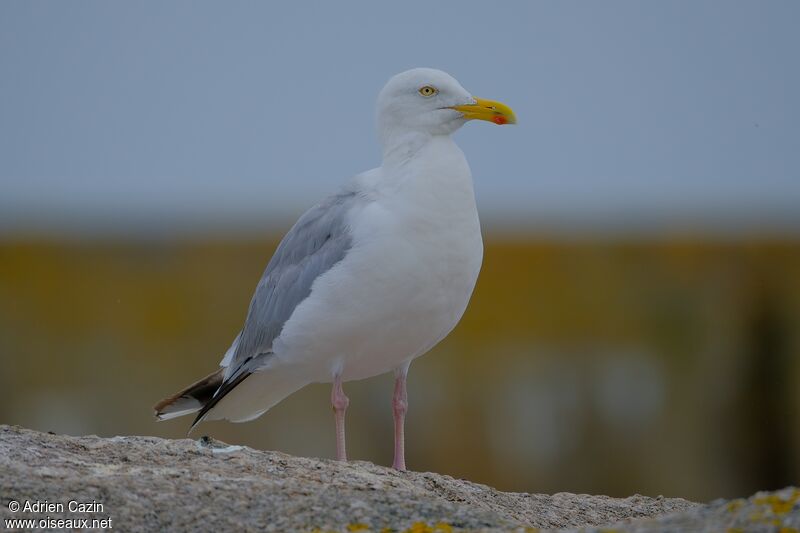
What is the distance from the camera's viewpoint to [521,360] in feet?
33.1

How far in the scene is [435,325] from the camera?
6562mm

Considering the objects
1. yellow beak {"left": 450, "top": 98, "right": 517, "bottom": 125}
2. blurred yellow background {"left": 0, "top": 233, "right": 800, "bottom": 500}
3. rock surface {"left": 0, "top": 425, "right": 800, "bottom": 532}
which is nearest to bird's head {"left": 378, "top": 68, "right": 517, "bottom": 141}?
yellow beak {"left": 450, "top": 98, "right": 517, "bottom": 125}

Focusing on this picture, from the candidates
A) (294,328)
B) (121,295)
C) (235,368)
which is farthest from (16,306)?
(294,328)

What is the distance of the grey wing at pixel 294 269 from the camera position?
663 cm

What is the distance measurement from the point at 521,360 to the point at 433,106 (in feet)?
12.2

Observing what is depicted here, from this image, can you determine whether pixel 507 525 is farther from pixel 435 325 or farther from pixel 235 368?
pixel 235 368

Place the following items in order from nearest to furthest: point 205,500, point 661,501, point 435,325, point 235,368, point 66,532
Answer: point 66,532
point 205,500
point 661,501
point 435,325
point 235,368

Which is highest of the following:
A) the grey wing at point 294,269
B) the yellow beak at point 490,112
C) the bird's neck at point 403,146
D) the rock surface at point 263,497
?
the yellow beak at point 490,112

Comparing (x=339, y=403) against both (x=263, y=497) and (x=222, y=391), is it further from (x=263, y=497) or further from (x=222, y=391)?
(x=263, y=497)

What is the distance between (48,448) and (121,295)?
4723mm

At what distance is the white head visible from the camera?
22.3 feet

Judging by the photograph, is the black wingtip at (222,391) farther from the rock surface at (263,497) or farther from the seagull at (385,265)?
the rock surface at (263,497)

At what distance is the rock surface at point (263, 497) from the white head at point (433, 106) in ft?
6.39

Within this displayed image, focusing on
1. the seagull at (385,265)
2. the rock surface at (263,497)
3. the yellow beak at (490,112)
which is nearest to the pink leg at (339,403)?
the seagull at (385,265)
